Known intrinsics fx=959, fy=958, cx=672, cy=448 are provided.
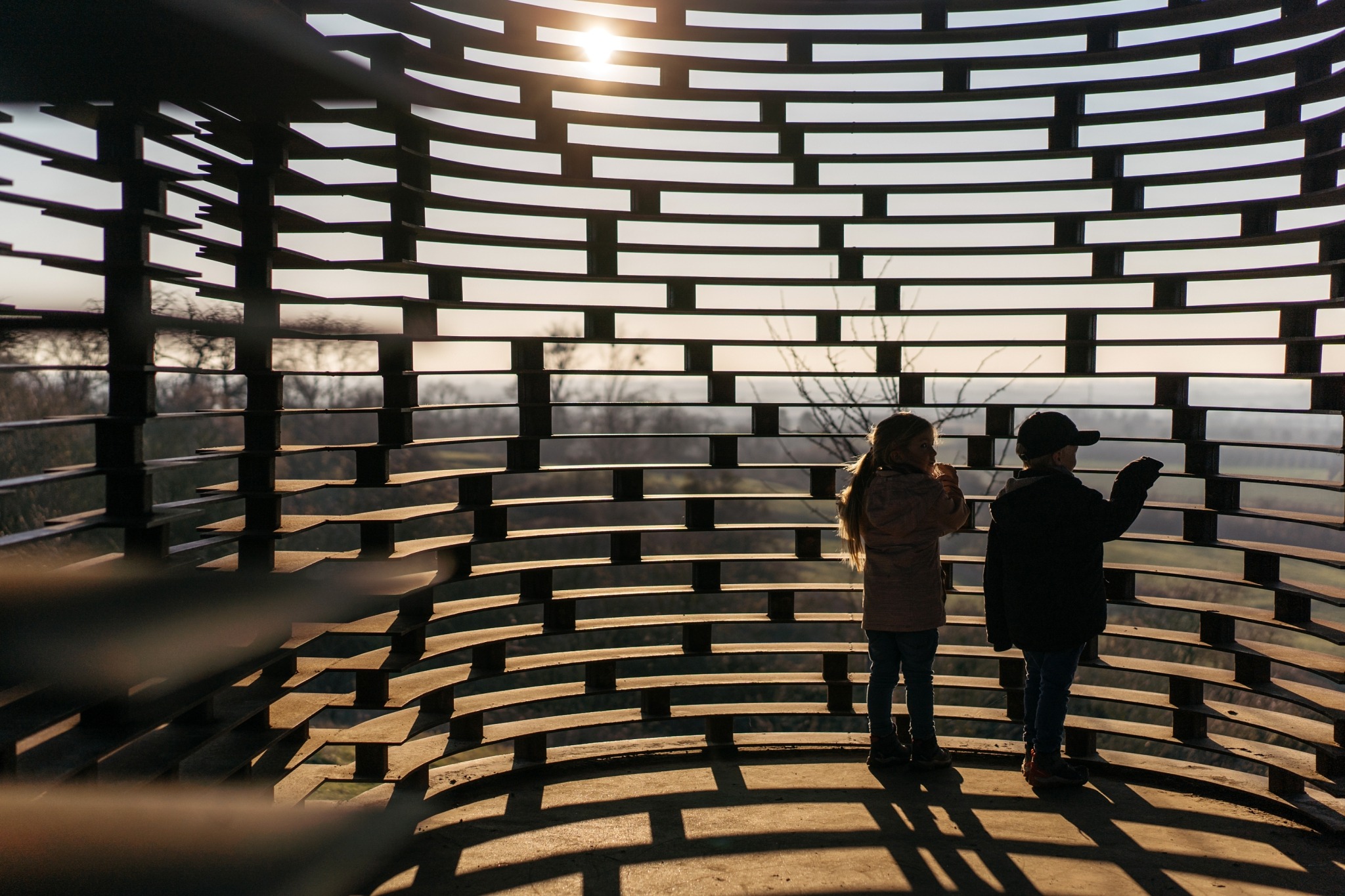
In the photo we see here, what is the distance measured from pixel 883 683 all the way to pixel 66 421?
3.54 meters

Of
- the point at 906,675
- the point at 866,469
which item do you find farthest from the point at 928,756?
the point at 866,469

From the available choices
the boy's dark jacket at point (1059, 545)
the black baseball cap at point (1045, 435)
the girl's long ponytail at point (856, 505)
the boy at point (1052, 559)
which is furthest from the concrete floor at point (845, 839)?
the black baseball cap at point (1045, 435)

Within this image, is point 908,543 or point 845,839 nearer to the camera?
point 845,839

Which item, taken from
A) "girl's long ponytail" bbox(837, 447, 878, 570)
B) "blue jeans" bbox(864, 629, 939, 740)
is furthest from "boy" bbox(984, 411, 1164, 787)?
"girl's long ponytail" bbox(837, 447, 878, 570)

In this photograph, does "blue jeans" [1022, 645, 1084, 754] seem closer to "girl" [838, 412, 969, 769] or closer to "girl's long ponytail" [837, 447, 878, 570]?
"girl" [838, 412, 969, 769]

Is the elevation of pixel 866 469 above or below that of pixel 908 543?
above

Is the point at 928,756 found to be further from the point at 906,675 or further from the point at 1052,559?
A: the point at 1052,559

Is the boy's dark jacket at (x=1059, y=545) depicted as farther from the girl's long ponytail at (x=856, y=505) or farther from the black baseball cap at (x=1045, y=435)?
the girl's long ponytail at (x=856, y=505)

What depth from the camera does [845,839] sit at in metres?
3.97

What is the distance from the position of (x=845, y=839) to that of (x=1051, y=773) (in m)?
1.18

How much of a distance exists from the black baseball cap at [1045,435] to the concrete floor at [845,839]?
1.61m

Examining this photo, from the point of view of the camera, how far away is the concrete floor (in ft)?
11.9

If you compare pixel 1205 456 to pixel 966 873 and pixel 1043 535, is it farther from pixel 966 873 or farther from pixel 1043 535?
pixel 966 873

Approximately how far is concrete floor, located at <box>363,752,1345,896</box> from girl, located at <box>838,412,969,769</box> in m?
0.54
